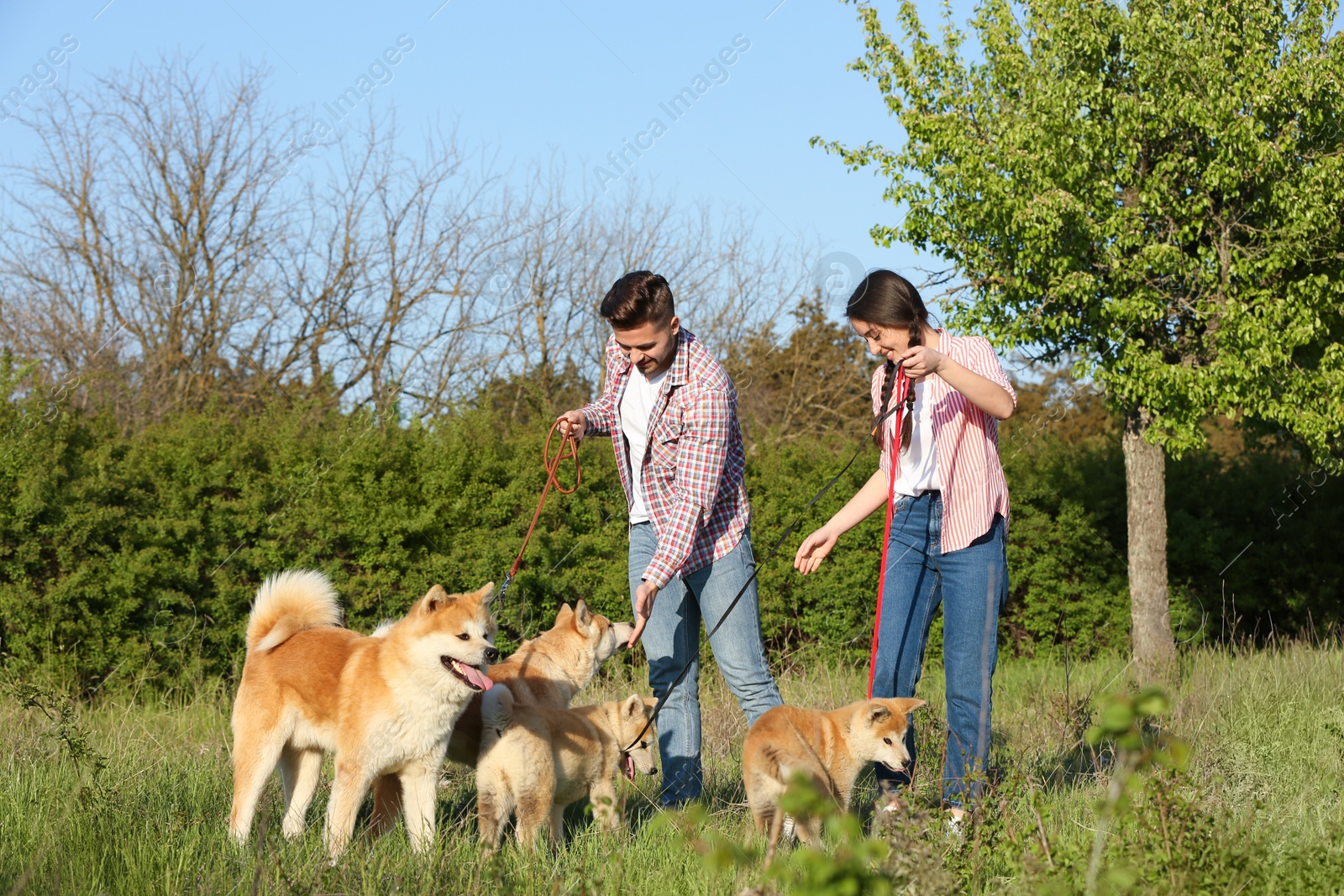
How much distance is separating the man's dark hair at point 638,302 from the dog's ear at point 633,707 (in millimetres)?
1732

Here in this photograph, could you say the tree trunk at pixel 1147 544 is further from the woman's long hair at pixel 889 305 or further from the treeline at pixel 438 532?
the woman's long hair at pixel 889 305

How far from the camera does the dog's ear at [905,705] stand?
425 cm

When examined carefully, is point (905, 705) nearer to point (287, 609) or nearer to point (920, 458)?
point (920, 458)

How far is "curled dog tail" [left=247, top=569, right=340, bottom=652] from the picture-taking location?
4.71 meters

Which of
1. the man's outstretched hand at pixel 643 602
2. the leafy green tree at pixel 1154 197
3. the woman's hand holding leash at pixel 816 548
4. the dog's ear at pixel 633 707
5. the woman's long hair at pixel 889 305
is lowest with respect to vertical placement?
the dog's ear at pixel 633 707

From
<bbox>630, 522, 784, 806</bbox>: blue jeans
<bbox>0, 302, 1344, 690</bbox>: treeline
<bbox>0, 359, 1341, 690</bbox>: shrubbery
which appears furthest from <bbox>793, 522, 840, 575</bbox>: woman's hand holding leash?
<bbox>0, 359, 1341, 690</bbox>: shrubbery

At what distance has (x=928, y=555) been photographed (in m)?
4.24

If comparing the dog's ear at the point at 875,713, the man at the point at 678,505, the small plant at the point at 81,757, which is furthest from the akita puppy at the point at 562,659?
the small plant at the point at 81,757

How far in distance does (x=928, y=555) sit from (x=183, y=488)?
243 inches

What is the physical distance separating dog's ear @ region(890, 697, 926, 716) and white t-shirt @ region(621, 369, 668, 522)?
126cm

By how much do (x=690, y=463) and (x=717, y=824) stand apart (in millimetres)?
1486

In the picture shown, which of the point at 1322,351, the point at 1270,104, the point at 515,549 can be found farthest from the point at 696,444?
the point at 1322,351

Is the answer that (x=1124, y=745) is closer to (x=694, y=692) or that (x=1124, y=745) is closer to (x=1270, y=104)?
(x=694, y=692)

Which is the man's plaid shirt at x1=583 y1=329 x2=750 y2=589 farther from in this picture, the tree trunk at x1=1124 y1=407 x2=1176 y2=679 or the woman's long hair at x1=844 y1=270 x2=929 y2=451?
the tree trunk at x1=1124 y1=407 x2=1176 y2=679
